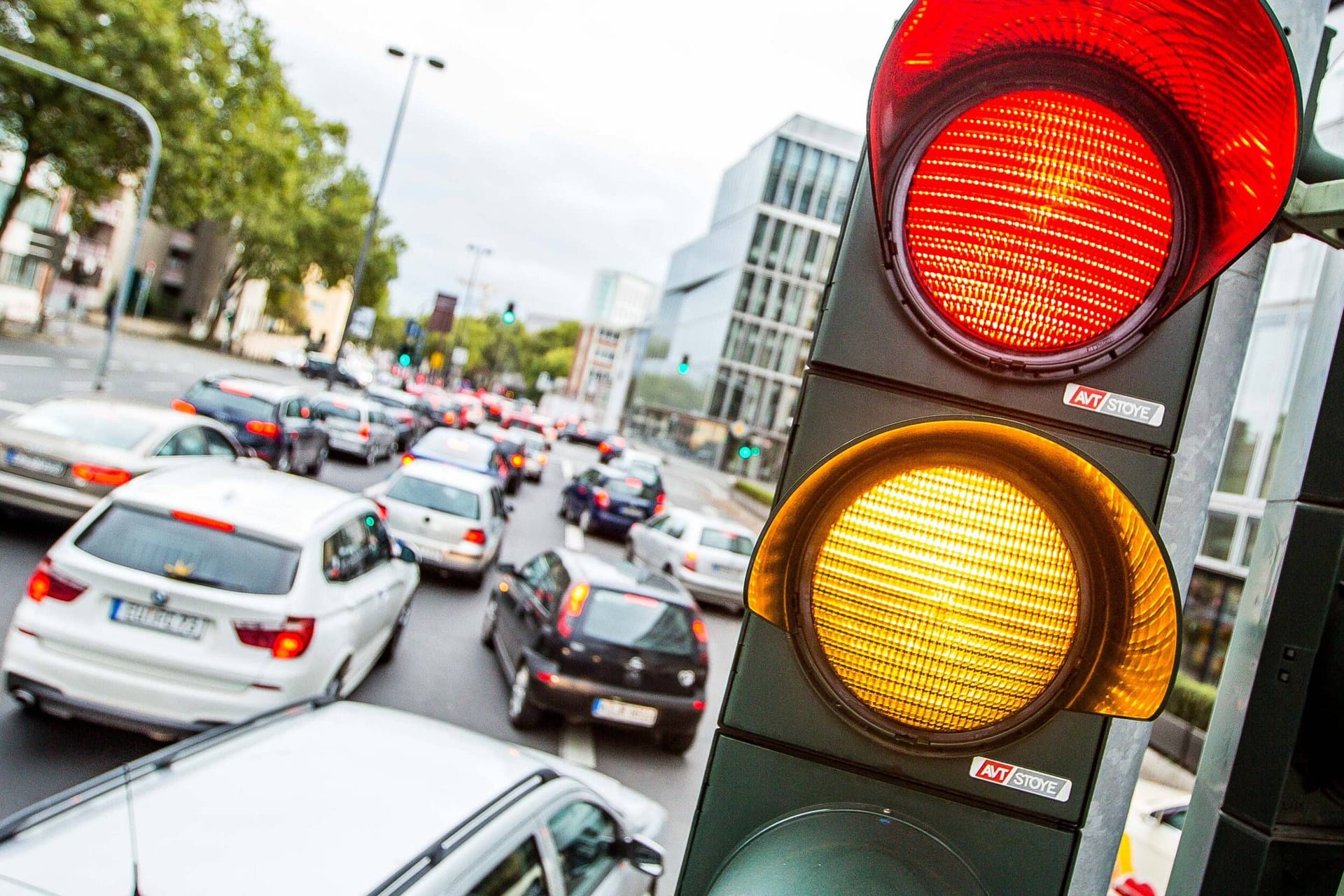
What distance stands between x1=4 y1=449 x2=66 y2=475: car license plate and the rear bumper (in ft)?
0.35

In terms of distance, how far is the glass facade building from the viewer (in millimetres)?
72938

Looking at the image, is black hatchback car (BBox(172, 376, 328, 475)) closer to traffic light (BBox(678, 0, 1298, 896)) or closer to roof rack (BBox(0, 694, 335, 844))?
roof rack (BBox(0, 694, 335, 844))

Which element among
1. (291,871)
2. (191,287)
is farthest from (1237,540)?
(191,287)

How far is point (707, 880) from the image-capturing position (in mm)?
1371

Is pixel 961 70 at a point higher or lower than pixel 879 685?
higher

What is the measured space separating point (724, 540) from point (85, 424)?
32.5 ft

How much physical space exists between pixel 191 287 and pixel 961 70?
92.6 metres

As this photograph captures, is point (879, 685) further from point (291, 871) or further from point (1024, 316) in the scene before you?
point (291, 871)

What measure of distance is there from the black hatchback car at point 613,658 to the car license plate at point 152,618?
10.3ft

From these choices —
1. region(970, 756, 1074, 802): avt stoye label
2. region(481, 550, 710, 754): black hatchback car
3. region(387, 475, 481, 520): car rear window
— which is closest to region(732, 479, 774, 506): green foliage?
region(387, 475, 481, 520): car rear window

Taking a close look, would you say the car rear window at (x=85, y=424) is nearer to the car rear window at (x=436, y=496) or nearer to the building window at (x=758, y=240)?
the car rear window at (x=436, y=496)

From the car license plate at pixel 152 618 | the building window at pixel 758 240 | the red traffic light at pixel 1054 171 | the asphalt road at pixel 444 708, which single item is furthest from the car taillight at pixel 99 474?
the building window at pixel 758 240

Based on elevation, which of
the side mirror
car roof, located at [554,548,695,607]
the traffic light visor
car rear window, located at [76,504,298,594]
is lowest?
the side mirror

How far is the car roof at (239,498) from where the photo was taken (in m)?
6.54
